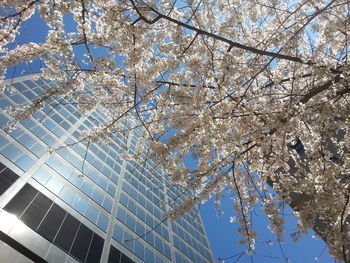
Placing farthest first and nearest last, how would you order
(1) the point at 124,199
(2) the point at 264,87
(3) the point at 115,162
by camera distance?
1. (3) the point at 115,162
2. (1) the point at 124,199
3. (2) the point at 264,87

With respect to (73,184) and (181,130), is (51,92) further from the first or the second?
(73,184)

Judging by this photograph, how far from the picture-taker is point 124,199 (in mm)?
28719

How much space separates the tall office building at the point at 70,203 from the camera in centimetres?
1527

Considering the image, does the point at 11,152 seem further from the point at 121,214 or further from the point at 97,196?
the point at 121,214

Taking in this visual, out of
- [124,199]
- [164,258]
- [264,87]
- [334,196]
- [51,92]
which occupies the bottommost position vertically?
[334,196]

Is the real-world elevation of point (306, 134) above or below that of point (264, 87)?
below

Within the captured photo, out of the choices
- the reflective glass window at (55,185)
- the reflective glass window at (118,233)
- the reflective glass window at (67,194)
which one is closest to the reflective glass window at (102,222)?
the reflective glass window at (118,233)

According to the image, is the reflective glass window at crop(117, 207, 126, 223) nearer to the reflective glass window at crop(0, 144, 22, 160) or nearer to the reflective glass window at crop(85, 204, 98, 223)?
the reflective glass window at crop(85, 204, 98, 223)

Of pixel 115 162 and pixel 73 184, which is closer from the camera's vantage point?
pixel 73 184

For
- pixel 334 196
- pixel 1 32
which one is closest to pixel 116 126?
pixel 1 32

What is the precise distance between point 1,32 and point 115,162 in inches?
1151

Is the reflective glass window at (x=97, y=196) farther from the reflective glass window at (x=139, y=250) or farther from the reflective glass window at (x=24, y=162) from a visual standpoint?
the reflective glass window at (x=24, y=162)

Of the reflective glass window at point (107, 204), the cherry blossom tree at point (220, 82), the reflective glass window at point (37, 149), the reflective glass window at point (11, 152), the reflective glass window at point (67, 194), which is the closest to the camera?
the cherry blossom tree at point (220, 82)

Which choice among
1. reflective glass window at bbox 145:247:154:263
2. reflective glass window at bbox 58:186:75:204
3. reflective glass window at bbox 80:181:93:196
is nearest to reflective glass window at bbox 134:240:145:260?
reflective glass window at bbox 145:247:154:263
